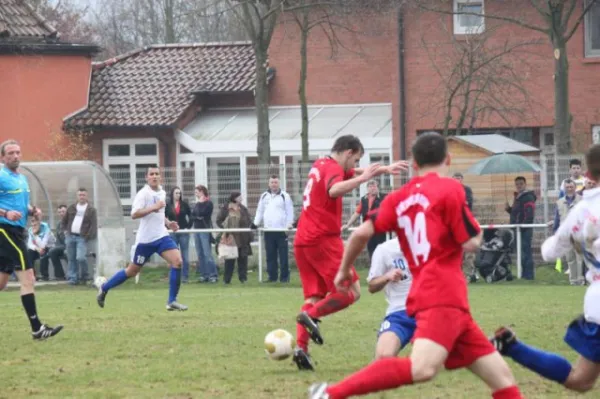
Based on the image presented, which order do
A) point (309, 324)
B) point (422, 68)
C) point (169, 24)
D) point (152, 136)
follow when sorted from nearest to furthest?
1. point (309, 324)
2. point (422, 68)
3. point (152, 136)
4. point (169, 24)

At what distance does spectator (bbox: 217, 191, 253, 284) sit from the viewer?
934 inches

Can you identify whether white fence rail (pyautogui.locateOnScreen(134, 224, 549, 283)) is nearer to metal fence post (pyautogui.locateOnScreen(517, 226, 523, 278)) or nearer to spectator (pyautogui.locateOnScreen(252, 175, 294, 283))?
metal fence post (pyautogui.locateOnScreen(517, 226, 523, 278))

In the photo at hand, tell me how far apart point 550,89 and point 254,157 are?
790cm

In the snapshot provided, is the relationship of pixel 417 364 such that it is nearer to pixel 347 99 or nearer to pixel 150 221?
pixel 150 221

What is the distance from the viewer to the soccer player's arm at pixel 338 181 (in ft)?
32.9

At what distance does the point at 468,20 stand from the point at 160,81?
1007 centimetres

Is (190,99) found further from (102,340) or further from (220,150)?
(102,340)

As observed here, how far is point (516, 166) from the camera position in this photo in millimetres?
23828

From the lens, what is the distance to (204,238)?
24.2 m

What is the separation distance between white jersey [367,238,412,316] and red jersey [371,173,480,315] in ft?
5.92

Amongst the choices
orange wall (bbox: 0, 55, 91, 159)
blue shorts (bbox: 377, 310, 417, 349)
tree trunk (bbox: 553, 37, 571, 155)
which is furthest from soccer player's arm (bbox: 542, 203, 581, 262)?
orange wall (bbox: 0, 55, 91, 159)

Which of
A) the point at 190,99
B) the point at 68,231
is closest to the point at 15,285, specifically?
the point at 68,231

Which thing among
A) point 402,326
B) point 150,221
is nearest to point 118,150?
point 150,221

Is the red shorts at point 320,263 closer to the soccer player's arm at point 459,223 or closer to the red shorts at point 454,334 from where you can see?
the red shorts at point 454,334
